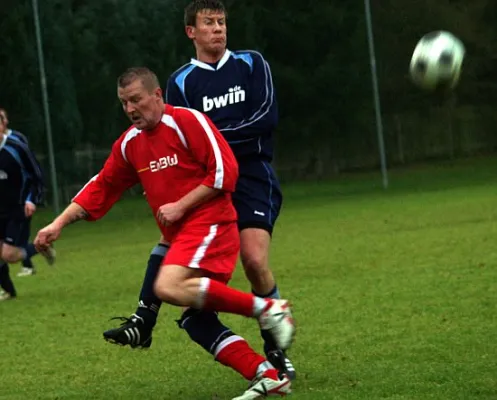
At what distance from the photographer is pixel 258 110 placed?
7.11m

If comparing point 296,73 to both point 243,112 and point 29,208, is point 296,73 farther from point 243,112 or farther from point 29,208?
point 243,112

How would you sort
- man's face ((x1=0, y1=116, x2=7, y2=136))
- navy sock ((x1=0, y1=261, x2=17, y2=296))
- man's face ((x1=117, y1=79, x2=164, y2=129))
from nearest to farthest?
man's face ((x1=117, y1=79, x2=164, y2=129)) → man's face ((x1=0, y1=116, x2=7, y2=136)) → navy sock ((x1=0, y1=261, x2=17, y2=296))

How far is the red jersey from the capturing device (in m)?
6.39

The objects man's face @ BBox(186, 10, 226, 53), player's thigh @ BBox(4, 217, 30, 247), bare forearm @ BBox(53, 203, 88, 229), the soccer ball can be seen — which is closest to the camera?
bare forearm @ BBox(53, 203, 88, 229)

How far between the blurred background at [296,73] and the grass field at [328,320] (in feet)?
24.5

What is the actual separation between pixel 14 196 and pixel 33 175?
1.36 ft

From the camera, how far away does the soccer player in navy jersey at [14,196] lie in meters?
13.1

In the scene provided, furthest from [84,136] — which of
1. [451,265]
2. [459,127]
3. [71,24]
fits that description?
[451,265]

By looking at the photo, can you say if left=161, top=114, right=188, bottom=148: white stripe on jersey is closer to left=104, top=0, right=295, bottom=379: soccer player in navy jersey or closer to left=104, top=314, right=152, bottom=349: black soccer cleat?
left=104, top=0, right=295, bottom=379: soccer player in navy jersey

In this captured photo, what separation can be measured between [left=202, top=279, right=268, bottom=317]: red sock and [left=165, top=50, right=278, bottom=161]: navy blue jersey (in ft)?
3.51

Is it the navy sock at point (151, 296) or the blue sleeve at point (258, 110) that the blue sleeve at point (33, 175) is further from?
the navy sock at point (151, 296)

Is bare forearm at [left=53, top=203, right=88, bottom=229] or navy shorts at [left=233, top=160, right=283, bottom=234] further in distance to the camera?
navy shorts at [left=233, top=160, right=283, bottom=234]

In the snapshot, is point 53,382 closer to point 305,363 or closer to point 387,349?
point 305,363

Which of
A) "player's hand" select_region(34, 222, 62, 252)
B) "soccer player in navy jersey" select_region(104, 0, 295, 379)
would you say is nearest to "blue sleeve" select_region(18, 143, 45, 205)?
"soccer player in navy jersey" select_region(104, 0, 295, 379)
